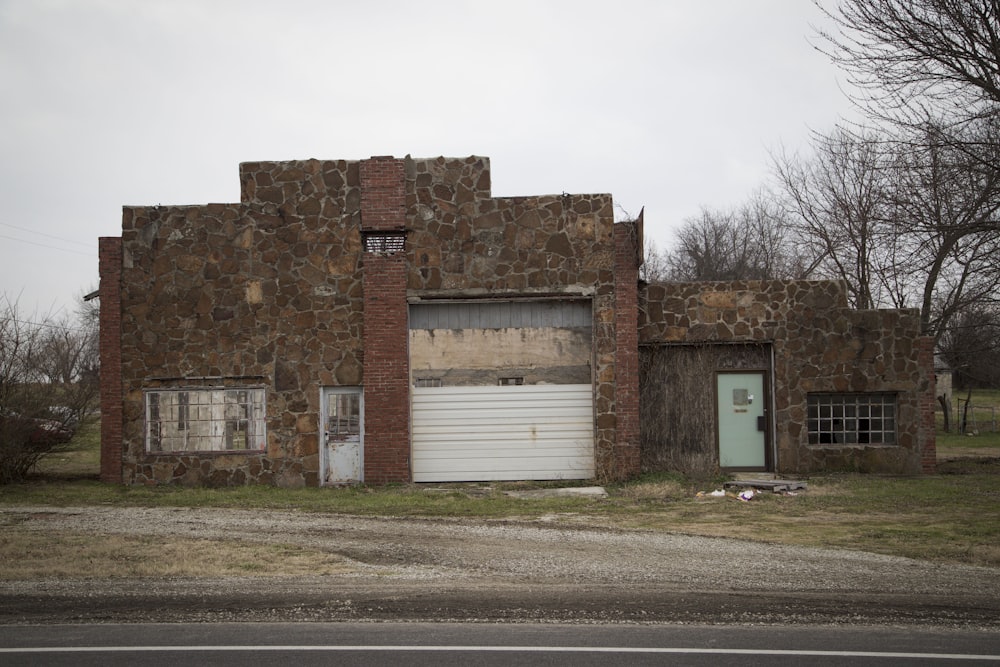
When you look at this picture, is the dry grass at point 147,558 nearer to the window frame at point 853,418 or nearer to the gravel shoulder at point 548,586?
the gravel shoulder at point 548,586

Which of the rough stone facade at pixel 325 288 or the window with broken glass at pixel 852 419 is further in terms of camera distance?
the window with broken glass at pixel 852 419

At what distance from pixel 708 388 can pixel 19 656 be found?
49.6ft

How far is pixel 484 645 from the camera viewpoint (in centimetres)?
721

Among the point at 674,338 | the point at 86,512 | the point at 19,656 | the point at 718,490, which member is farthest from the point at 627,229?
the point at 19,656

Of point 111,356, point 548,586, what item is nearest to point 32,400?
point 111,356

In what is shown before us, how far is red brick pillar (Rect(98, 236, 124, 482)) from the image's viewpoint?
61.5 feet

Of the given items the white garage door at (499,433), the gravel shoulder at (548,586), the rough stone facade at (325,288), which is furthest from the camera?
the white garage door at (499,433)

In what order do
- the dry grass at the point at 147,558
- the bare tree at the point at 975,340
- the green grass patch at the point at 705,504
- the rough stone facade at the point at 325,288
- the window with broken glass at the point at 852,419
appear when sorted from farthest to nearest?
the bare tree at the point at 975,340, the window with broken glass at the point at 852,419, the rough stone facade at the point at 325,288, the green grass patch at the point at 705,504, the dry grass at the point at 147,558

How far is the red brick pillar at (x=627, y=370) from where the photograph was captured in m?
18.4

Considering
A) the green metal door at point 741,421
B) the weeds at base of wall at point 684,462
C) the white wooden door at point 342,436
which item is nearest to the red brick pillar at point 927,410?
the green metal door at point 741,421

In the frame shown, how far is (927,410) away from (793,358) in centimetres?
301

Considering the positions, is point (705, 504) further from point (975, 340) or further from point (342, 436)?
point (975, 340)

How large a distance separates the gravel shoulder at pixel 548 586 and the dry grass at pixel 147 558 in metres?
0.27

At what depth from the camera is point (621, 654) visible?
694cm
